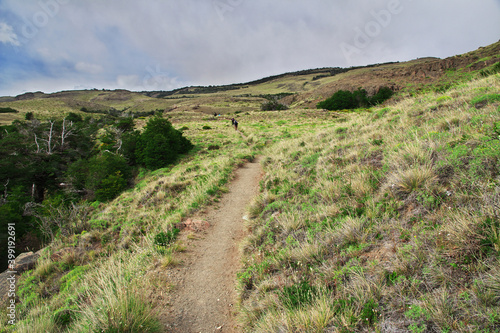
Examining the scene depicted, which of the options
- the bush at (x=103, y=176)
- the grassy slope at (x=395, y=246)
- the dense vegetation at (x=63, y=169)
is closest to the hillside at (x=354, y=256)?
the grassy slope at (x=395, y=246)

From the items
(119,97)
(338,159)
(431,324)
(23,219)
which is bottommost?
(23,219)

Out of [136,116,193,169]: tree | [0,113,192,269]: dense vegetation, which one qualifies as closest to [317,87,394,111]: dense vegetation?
[136,116,193,169]: tree

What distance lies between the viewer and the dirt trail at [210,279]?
11.5ft

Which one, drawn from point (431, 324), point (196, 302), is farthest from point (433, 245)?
point (196, 302)

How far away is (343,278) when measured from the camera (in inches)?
116

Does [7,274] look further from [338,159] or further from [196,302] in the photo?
[338,159]

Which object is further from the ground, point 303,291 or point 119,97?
point 119,97

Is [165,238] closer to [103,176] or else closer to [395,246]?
[395,246]

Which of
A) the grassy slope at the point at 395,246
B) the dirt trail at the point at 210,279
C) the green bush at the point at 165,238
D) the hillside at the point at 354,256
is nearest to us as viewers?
the grassy slope at the point at 395,246

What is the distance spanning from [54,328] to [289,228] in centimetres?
450

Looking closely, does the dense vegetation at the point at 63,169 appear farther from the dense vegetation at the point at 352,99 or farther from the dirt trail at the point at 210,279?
the dense vegetation at the point at 352,99

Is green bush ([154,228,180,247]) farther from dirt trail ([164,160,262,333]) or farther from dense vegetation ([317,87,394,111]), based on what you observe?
dense vegetation ([317,87,394,111])

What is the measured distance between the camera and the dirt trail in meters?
3.52

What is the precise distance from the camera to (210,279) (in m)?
4.59
